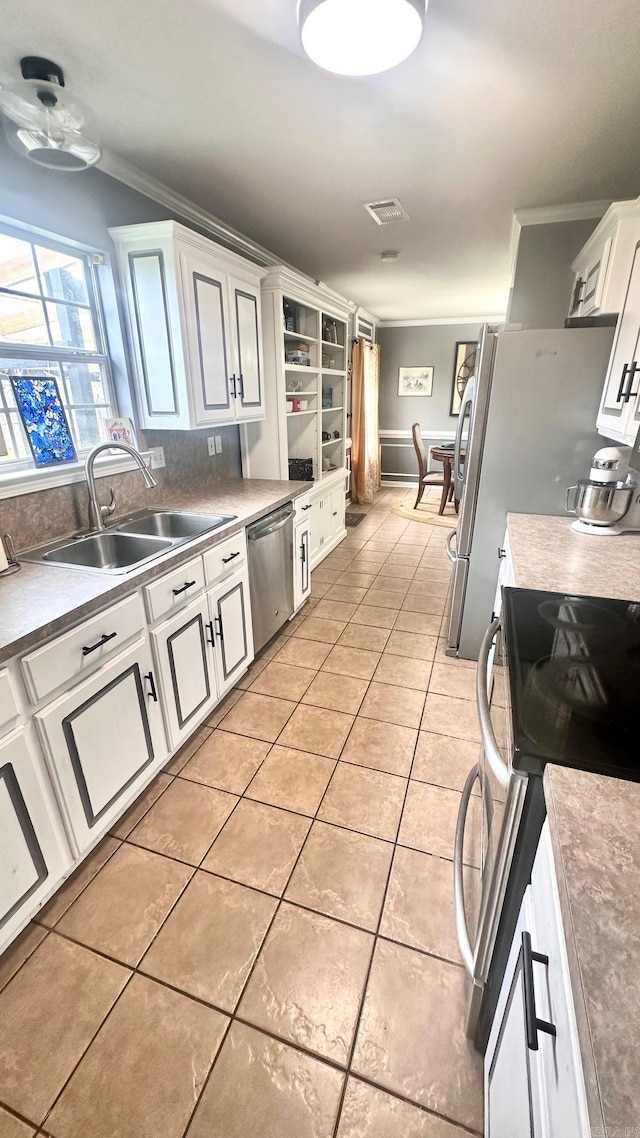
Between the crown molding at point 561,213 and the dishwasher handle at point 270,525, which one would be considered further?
the crown molding at point 561,213

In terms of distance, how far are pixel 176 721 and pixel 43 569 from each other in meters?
0.77

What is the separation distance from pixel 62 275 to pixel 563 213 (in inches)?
104

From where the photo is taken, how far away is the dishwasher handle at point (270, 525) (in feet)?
7.72

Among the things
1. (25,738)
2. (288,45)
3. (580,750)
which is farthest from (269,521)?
(580,750)

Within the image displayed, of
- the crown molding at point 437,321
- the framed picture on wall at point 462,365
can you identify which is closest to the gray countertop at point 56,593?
the framed picture on wall at point 462,365

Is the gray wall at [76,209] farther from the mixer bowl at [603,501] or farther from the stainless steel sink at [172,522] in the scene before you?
the mixer bowl at [603,501]

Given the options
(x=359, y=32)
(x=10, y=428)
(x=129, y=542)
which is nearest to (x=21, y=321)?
(x=10, y=428)

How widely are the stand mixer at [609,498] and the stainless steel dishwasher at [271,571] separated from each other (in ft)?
4.83

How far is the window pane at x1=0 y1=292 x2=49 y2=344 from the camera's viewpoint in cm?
174

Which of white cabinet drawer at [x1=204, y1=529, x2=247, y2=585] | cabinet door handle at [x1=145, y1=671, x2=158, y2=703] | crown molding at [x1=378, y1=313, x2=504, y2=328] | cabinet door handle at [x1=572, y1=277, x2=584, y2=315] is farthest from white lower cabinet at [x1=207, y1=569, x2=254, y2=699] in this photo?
crown molding at [x1=378, y1=313, x2=504, y2=328]

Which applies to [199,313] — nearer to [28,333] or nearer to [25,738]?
[28,333]

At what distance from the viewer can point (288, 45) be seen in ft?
4.57

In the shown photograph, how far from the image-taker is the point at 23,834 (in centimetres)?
123

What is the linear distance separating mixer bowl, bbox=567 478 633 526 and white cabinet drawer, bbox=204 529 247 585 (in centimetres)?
152
